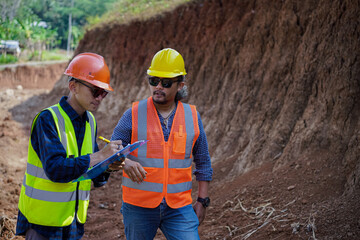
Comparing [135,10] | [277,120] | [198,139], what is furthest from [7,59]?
[198,139]

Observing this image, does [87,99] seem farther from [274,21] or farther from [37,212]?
[274,21]

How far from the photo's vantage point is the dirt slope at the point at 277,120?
5.27 metres

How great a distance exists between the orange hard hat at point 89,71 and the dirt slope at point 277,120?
2.79 m

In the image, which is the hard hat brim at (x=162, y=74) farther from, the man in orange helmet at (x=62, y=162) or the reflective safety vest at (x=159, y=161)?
the man in orange helmet at (x=62, y=162)

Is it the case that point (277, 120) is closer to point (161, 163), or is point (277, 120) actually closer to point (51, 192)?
point (161, 163)

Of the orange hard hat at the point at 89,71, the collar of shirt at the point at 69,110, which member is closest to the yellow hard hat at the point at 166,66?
the orange hard hat at the point at 89,71

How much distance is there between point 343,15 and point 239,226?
4.00m

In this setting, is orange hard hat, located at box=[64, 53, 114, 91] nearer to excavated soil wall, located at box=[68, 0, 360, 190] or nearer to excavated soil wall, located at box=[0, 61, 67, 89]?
excavated soil wall, located at box=[68, 0, 360, 190]

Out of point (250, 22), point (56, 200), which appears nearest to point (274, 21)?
point (250, 22)

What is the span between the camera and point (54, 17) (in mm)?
68188

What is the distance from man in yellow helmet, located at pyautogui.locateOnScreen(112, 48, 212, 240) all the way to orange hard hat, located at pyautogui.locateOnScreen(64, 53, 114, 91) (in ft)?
1.30

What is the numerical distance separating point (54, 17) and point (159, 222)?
7028cm

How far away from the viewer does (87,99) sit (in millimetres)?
3406

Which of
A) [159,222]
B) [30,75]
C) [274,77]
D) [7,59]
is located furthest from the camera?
[7,59]
